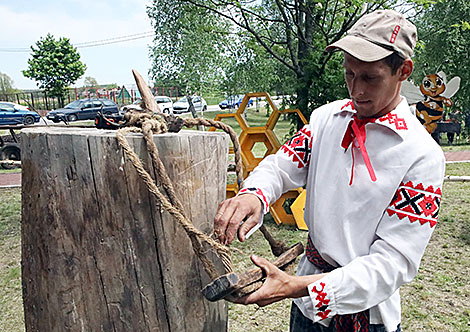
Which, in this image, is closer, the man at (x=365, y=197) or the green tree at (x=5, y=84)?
the man at (x=365, y=197)

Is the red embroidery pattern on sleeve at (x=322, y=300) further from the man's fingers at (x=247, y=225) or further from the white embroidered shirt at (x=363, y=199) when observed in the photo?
the man's fingers at (x=247, y=225)

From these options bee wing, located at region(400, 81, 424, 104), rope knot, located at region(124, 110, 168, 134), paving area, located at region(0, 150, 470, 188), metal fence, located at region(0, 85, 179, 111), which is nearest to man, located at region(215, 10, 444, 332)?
rope knot, located at region(124, 110, 168, 134)

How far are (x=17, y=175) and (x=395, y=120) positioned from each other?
962cm

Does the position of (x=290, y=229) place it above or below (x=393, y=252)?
below

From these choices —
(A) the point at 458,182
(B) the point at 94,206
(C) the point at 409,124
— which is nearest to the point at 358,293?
(C) the point at 409,124

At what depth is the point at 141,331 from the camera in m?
1.21

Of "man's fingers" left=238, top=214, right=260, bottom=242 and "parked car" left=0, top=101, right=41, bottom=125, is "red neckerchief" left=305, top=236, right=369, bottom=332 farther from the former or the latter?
"parked car" left=0, top=101, right=41, bottom=125

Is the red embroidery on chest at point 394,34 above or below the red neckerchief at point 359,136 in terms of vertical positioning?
above

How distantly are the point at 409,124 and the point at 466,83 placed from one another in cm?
1359

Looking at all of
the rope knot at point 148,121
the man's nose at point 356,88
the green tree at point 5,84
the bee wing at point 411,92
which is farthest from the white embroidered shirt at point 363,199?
the green tree at point 5,84

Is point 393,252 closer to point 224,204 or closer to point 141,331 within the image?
point 224,204

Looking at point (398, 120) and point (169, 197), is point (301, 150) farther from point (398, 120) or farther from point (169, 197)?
point (169, 197)

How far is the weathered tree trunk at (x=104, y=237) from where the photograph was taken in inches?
44.8

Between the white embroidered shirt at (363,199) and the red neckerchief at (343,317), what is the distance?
3 centimetres
